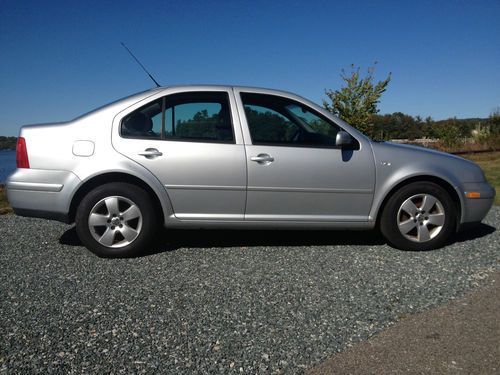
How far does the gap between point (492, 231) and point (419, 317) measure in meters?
3.07

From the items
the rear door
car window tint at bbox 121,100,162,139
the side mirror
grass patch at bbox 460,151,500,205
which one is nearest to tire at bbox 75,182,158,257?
the rear door

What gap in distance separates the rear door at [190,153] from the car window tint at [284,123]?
8.5 inches

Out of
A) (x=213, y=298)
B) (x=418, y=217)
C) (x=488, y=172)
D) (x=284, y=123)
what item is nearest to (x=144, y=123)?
(x=284, y=123)

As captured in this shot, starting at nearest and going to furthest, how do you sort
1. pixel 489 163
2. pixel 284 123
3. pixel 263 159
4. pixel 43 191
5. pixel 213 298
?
Answer: 1. pixel 213 298
2. pixel 43 191
3. pixel 263 159
4. pixel 284 123
5. pixel 489 163

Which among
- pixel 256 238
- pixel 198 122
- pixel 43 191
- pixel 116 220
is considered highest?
pixel 198 122

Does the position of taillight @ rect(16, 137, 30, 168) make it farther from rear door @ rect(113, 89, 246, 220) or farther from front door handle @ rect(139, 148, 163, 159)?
front door handle @ rect(139, 148, 163, 159)

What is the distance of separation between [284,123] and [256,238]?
1.38 m

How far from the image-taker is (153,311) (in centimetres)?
260

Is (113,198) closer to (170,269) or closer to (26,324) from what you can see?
(170,269)

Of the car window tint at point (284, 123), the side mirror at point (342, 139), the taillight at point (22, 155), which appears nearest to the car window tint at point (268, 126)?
→ the car window tint at point (284, 123)

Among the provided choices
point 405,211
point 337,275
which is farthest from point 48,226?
point 405,211

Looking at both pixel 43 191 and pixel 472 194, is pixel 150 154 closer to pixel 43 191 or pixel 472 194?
pixel 43 191

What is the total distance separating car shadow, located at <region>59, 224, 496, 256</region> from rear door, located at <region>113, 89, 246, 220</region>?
529 millimetres

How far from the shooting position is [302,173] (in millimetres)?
3854
